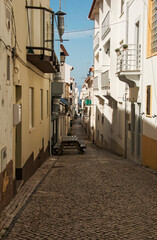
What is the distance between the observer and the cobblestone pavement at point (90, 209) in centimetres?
534

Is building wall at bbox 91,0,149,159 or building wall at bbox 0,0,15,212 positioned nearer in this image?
building wall at bbox 0,0,15,212

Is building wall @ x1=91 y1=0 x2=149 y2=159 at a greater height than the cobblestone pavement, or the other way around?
building wall @ x1=91 y1=0 x2=149 y2=159

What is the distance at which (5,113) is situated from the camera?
642 centimetres

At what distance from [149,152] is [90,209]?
6133 mm

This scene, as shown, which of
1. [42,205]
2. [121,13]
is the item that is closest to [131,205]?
[42,205]

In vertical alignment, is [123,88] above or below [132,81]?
below

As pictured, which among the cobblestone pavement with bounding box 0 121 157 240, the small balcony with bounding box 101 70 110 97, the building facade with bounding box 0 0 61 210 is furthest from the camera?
the small balcony with bounding box 101 70 110 97

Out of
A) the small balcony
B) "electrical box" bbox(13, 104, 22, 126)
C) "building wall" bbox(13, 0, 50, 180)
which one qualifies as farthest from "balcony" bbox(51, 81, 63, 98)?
"electrical box" bbox(13, 104, 22, 126)

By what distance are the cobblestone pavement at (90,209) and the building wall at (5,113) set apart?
22.6 inches

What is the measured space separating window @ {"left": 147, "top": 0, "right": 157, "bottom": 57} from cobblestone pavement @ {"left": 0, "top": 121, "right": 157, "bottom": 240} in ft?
14.4

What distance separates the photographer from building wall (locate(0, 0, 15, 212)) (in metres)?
6.09

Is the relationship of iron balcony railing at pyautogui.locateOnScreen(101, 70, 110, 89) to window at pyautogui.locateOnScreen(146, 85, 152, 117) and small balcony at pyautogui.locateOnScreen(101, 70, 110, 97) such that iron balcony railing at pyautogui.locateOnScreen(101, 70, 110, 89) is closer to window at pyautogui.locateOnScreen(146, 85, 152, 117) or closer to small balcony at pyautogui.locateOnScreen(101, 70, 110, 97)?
Answer: small balcony at pyautogui.locateOnScreen(101, 70, 110, 97)

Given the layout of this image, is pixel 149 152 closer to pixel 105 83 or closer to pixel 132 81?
pixel 132 81

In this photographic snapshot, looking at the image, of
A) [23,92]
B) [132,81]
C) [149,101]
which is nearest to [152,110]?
[149,101]
